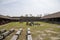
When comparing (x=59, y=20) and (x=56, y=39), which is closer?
(x=56, y=39)

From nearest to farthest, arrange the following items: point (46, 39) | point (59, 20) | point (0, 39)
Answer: point (0, 39)
point (46, 39)
point (59, 20)

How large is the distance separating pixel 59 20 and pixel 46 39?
88.6 feet

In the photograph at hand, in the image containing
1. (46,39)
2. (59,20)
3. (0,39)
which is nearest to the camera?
(0,39)

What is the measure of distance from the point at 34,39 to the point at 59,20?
27285 mm

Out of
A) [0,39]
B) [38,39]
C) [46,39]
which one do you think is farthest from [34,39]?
[0,39]

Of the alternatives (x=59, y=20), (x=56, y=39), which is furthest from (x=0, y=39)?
(x=59, y=20)

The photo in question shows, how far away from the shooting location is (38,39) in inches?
432

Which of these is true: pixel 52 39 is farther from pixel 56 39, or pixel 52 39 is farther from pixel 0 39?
pixel 0 39

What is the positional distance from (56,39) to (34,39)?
7.55ft

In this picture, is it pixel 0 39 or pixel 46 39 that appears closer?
pixel 0 39

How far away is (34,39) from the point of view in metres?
11.0

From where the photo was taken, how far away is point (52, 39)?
10930mm

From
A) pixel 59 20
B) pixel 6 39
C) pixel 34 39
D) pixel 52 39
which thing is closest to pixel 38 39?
pixel 34 39

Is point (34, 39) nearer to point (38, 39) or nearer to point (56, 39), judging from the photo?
point (38, 39)
